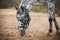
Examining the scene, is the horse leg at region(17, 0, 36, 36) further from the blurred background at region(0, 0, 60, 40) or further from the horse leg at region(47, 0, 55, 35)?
the horse leg at region(47, 0, 55, 35)

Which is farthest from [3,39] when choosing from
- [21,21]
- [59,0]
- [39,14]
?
[59,0]

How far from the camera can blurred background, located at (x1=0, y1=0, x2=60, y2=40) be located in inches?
57.8

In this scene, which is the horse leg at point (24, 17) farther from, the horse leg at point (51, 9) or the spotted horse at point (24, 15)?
the horse leg at point (51, 9)

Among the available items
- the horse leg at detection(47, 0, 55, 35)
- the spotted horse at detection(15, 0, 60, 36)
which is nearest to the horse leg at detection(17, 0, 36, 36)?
the spotted horse at detection(15, 0, 60, 36)

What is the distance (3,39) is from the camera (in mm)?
1471

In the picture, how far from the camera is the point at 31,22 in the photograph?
1480 mm

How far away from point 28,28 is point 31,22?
0.05 metres

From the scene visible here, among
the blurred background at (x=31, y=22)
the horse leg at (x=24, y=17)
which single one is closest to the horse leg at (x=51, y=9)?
the blurred background at (x=31, y=22)

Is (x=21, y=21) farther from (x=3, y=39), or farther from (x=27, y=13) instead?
(x=3, y=39)

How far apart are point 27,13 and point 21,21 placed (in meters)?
0.07

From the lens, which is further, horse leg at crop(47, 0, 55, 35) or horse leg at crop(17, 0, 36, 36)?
horse leg at crop(47, 0, 55, 35)

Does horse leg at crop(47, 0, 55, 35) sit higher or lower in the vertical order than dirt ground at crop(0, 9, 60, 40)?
higher

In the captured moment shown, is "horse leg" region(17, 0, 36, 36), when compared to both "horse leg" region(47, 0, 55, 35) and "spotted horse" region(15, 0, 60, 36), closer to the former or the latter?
"spotted horse" region(15, 0, 60, 36)

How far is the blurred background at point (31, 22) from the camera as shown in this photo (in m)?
1.47
